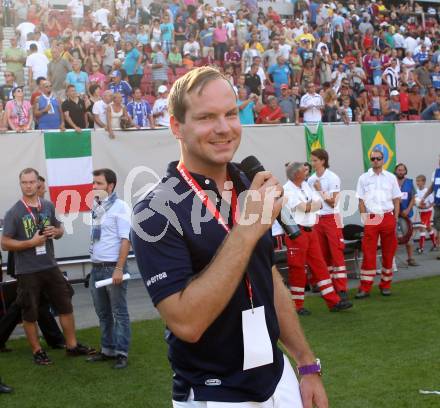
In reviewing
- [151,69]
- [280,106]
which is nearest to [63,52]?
[151,69]

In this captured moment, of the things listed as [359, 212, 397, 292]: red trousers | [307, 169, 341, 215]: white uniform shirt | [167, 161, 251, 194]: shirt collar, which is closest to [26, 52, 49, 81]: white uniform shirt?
[307, 169, 341, 215]: white uniform shirt

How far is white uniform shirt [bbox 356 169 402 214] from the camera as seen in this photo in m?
10.1

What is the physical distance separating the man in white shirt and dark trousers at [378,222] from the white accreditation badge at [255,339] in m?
8.14

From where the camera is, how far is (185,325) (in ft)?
6.46

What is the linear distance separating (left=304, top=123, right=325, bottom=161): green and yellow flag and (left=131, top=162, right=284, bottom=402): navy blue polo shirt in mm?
12246

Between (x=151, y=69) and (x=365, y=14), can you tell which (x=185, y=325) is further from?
(x=365, y=14)

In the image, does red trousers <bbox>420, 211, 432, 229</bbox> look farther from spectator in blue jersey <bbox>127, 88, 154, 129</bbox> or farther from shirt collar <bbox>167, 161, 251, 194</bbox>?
shirt collar <bbox>167, 161, 251, 194</bbox>

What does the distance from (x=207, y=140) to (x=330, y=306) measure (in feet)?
24.6

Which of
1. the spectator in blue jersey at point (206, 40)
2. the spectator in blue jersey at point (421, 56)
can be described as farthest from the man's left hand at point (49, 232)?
the spectator in blue jersey at point (421, 56)

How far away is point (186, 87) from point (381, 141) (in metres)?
13.9

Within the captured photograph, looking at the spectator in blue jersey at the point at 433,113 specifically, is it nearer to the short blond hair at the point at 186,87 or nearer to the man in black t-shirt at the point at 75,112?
A: the man in black t-shirt at the point at 75,112

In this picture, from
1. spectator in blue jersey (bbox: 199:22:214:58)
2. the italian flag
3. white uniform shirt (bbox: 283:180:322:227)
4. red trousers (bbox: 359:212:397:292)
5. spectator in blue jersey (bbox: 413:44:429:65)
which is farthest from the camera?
spectator in blue jersey (bbox: 413:44:429:65)

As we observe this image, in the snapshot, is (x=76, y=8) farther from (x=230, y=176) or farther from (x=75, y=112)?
(x=230, y=176)

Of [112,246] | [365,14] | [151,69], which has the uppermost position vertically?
[365,14]
